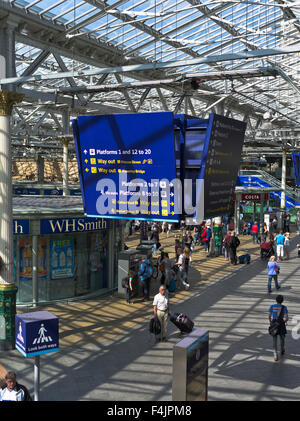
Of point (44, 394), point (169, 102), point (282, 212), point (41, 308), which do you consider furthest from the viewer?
point (282, 212)

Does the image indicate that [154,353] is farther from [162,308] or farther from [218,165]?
[218,165]

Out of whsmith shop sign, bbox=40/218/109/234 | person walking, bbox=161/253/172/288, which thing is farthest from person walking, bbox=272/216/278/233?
whsmith shop sign, bbox=40/218/109/234

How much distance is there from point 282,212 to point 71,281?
22906mm

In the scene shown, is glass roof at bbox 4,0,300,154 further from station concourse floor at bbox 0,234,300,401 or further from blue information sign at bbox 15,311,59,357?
station concourse floor at bbox 0,234,300,401

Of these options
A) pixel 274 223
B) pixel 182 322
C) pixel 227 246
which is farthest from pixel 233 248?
pixel 274 223

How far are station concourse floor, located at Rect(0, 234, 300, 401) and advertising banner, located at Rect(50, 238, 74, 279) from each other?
3.28 ft

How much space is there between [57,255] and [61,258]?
0.18 meters

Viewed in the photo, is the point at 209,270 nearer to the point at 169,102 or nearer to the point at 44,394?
the point at 44,394

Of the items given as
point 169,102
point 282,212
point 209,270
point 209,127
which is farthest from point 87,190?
point 282,212

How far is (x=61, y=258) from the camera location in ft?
51.9

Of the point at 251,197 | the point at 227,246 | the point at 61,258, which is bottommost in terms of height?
the point at 227,246

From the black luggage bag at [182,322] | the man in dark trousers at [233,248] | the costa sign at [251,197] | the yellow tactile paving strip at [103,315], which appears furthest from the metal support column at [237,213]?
the black luggage bag at [182,322]

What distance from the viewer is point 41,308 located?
14820 mm

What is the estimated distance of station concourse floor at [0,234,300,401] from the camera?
→ 904 centimetres
